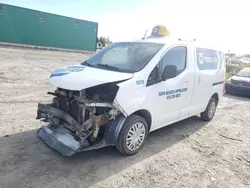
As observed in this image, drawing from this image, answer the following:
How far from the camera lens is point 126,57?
4199mm

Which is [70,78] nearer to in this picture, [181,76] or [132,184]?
[132,184]

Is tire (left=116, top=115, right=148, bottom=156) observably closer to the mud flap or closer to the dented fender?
the dented fender

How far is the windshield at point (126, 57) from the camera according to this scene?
3916 millimetres

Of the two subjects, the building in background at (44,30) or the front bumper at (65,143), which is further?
the building in background at (44,30)

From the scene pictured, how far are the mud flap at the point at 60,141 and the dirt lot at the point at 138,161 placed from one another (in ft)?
0.63

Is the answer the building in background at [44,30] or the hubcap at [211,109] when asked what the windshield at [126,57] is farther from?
the building in background at [44,30]

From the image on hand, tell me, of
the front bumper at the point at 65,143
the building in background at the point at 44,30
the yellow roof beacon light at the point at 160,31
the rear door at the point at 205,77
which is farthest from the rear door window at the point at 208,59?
the building in background at the point at 44,30

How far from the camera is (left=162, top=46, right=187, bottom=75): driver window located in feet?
13.8

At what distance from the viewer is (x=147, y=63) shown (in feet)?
12.7

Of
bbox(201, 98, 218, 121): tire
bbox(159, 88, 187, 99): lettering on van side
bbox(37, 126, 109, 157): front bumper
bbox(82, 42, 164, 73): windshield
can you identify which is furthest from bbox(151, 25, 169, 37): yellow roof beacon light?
bbox(37, 126, 109, 157): front bumper

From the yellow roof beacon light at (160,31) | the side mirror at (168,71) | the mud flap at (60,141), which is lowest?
the mud flap at (60,141)

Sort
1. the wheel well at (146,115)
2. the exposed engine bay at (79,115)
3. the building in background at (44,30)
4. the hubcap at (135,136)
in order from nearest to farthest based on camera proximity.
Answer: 1. the exposed engine bay at (79,115)
2. the hubcap at (135,136)
3. the wheel well at (146,115)
4. the building in background at (44,30)

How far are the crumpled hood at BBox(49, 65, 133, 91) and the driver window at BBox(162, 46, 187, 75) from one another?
0.94m

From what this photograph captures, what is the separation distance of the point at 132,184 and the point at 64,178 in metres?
0.93
